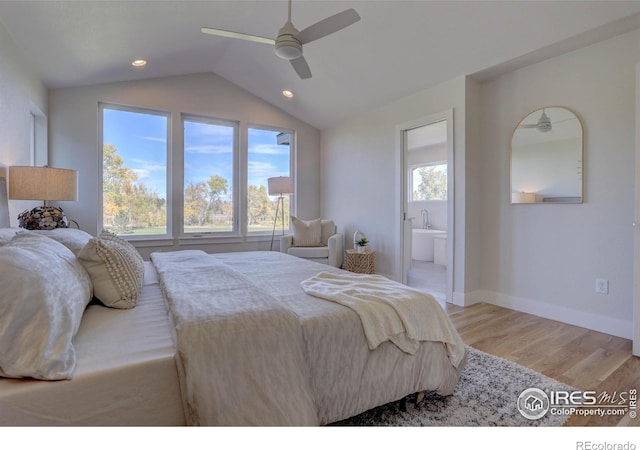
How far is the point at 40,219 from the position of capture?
2.51 meters

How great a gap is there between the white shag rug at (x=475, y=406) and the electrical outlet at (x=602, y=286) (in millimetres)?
1371

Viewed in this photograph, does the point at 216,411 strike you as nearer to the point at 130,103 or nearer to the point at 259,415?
the point at 259,415

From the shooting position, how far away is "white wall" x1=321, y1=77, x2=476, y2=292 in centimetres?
355

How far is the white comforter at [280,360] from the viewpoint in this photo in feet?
3.56

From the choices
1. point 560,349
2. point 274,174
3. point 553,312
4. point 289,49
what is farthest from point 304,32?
point 274,174

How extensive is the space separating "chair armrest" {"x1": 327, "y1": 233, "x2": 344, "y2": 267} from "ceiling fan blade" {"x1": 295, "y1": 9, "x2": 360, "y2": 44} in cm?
297

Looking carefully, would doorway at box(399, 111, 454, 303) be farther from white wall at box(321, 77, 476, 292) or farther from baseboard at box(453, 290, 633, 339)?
baseboard at box(453, 290, 633, 339)

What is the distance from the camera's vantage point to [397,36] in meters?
3.19

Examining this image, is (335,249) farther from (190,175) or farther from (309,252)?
(190,175)

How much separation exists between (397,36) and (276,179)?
8.28 feet

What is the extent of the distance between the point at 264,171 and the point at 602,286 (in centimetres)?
451

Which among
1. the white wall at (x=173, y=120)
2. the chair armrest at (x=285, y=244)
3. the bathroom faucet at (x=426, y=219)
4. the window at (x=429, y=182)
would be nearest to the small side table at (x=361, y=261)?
the chair armrest at (x=285, y=244)

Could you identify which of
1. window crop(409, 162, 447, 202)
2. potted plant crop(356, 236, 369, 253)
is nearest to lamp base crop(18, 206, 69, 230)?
potted plant crop(356, 236, 369, 253)
